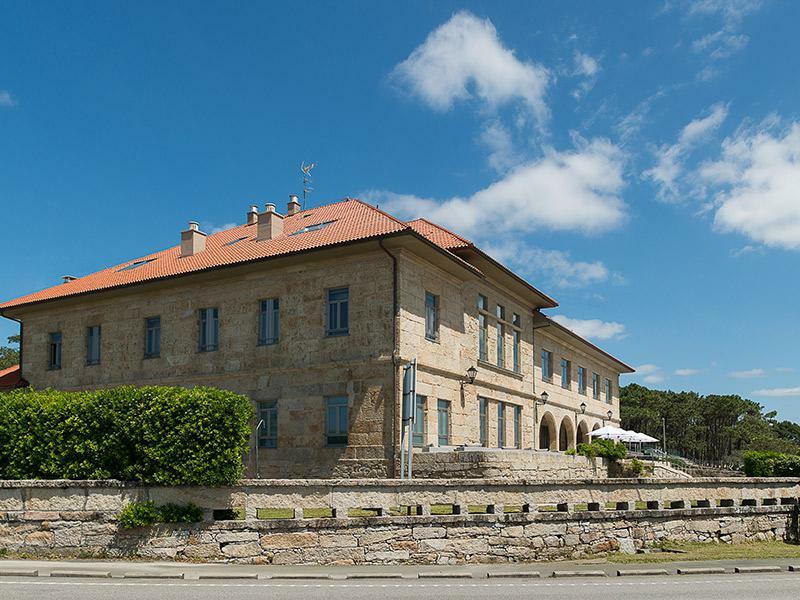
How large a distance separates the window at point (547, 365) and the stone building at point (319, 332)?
452cm

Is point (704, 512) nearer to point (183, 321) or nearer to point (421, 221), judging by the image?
point (421, 221)

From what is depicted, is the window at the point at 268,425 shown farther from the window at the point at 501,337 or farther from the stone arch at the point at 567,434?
the stone arch at the point at 567,434

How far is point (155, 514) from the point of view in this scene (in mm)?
14547

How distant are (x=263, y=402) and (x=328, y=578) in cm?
1200

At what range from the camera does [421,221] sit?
29484mm

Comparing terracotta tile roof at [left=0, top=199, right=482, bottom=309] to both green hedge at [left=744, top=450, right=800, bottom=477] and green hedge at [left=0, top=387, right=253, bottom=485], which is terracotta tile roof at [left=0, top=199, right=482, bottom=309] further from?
green hedge at [left=744, top=450, right=800, bottom=477]

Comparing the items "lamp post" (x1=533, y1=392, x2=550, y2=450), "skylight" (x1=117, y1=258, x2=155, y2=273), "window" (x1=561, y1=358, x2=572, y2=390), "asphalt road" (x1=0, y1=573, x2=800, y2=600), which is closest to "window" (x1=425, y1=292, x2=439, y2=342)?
"lamp post" (x1=533, y1=392, x2=550, y2=450)

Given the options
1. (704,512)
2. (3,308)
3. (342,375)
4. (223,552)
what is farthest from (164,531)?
(3,308)

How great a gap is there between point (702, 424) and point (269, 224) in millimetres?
79097

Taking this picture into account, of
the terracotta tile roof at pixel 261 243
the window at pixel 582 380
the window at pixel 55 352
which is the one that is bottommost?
the window at pixel 582 380

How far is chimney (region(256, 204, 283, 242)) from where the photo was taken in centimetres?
2783

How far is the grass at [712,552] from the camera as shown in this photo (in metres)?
16.4

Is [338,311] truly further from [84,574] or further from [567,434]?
[567,434]

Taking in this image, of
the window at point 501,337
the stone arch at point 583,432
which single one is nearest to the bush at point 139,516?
the window at point 501,337
